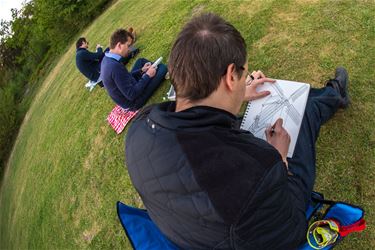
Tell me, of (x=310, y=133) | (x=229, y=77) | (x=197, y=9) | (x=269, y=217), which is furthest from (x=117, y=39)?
(x=269, y=217)

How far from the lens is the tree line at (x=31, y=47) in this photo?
43.9ft

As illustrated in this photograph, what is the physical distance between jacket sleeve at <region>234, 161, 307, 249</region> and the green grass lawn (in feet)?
4.19

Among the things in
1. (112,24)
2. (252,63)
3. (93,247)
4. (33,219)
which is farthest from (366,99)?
(112,24)

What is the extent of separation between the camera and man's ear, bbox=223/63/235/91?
1.66 m

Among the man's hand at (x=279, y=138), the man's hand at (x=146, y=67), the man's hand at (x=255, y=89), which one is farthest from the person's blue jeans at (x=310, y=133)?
the man's hand at (x=146, y=67)

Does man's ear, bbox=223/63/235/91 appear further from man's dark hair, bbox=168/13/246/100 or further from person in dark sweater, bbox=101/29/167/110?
person in dark sweater, bbox=101/29/167/110

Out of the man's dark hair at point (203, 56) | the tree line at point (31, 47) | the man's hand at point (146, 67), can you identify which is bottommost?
the tree line at point (31, 47)

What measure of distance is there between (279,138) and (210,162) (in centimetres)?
81

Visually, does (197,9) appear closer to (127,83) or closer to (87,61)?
(87,61)

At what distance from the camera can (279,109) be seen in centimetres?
265

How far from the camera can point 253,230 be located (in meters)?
1.56

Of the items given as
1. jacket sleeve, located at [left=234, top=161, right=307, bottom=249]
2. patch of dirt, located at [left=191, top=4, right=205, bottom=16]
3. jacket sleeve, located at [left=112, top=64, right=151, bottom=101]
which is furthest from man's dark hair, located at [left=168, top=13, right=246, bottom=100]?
A: patch of dirt, located at [left=191, top=4, right=205, bottom=16]

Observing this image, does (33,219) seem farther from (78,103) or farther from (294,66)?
(294,66)

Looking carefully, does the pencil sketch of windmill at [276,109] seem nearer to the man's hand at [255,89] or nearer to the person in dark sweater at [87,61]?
the man's hand at [255,89]
